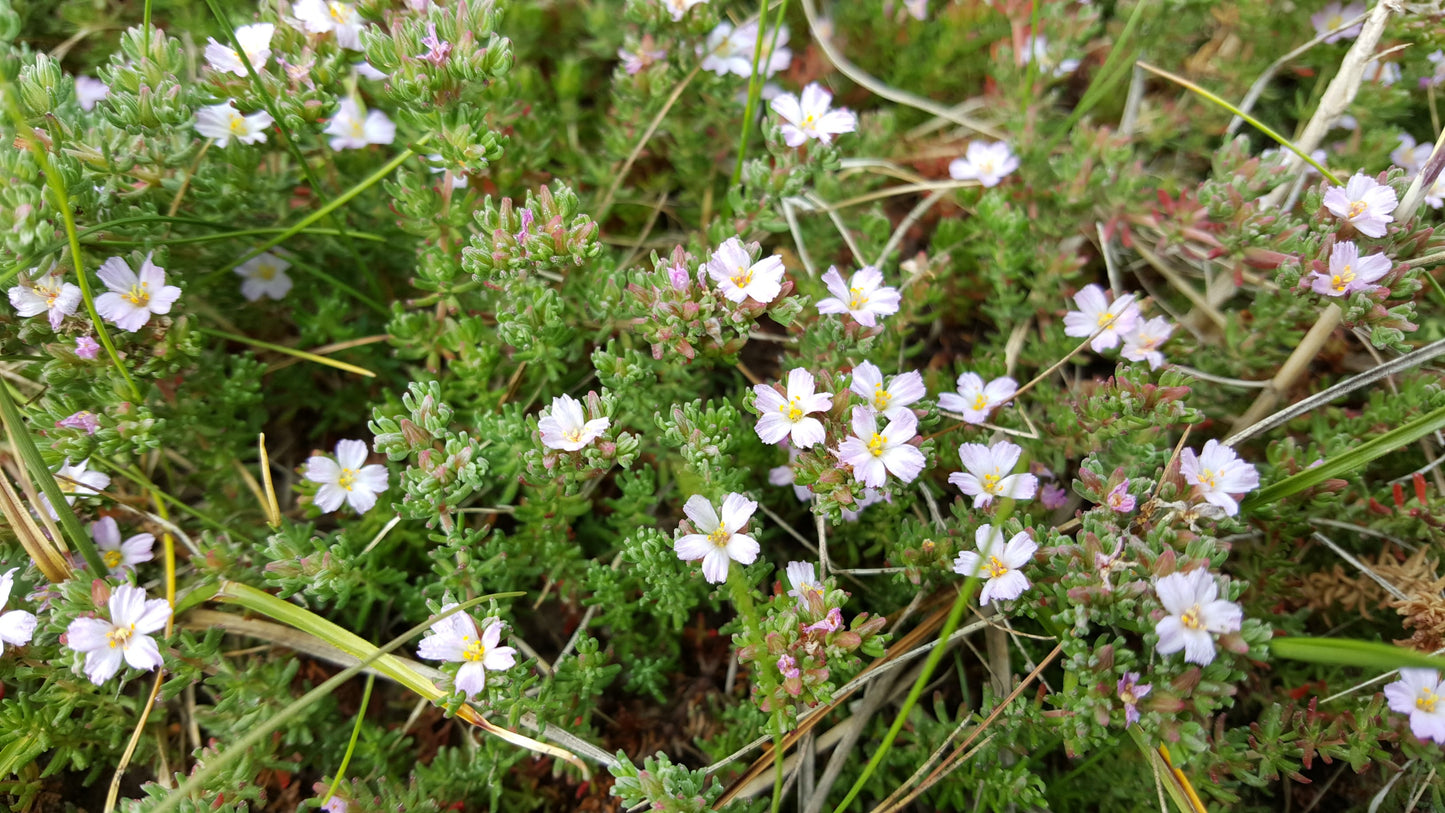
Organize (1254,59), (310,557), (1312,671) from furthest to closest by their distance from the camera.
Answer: (1254,59) < (1312,671) < (310,557)

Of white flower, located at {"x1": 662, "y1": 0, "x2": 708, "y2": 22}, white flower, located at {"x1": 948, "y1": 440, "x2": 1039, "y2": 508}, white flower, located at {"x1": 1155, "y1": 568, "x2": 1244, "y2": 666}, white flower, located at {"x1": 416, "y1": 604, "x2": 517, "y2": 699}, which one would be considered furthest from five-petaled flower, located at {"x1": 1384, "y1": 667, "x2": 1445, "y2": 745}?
white flower, located at {"x1": 662, "y1": 0, "x2": 708, "y2": 22}

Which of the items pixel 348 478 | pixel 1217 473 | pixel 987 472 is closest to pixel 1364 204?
pixel 1217 473

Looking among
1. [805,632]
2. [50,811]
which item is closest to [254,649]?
[50,811]

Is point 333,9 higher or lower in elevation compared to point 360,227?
higher

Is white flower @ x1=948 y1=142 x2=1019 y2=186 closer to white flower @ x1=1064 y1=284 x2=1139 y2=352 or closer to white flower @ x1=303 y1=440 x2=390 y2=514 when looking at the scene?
white flower @ x1=1064 y1=284 x2=1139 y2=352

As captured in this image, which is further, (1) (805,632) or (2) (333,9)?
(2) (333,9)

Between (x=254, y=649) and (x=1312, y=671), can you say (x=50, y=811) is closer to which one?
(x=254, y=649)

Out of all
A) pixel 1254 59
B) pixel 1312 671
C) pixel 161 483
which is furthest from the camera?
pixel 1254 59

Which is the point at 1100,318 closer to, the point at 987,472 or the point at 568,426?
the point at 987,472
